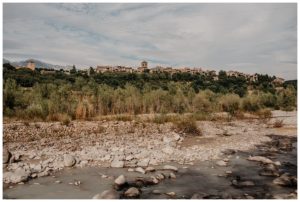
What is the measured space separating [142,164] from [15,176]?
3.29 metres

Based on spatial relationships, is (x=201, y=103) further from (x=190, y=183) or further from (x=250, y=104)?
(x=190, y=183)

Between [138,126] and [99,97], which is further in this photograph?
[99,97]

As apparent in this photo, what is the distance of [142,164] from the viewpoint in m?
9.10

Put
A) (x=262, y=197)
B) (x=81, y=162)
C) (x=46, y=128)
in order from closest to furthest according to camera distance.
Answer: (x=262, y=197) → (x=81, y=162) → (x=46, y=128)

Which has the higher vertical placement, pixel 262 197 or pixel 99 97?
pixel 99 97

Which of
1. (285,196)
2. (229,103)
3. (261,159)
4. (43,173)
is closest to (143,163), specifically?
(43,173)

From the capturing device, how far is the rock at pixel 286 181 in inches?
292

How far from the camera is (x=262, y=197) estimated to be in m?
6.69

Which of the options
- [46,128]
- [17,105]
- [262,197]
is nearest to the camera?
[262,197]

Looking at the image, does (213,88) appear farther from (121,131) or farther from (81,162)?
(81,162)

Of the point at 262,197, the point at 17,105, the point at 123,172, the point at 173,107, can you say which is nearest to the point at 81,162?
the point at 123,172

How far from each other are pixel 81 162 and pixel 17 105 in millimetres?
13340

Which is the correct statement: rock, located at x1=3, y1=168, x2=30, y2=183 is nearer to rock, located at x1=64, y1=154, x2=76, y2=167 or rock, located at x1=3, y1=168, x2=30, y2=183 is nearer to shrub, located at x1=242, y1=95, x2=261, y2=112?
rock, located at x1=64, y1=154, x2=76, y2=167

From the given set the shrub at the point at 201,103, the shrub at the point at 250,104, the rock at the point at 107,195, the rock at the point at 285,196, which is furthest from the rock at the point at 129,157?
the shrub at the point at 250,104
